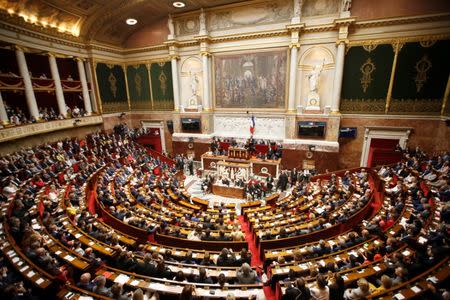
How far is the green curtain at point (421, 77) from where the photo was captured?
1388 cm

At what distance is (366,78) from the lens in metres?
15.8

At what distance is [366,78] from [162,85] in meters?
17.3

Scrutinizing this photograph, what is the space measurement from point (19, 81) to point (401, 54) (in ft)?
81.2

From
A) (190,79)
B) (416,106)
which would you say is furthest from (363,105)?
(190,79)

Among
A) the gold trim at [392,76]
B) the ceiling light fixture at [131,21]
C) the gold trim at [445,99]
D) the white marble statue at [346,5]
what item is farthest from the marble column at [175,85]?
the gold trim at [445,99]

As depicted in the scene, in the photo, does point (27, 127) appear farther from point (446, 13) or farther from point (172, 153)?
point (446, 13)

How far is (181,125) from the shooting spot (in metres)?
21.0

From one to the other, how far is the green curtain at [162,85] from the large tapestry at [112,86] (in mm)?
A: 3239

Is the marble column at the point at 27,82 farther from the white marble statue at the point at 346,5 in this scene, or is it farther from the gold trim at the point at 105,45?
the white marble statue at the point at 346,5

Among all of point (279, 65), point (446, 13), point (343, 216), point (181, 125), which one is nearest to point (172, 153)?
point (181, 125)

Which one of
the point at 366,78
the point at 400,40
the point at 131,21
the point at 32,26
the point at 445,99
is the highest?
the point at 131,21

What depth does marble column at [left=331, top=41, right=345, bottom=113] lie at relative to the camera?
15703 millimetres

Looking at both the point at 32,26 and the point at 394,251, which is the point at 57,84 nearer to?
the point at 32,26

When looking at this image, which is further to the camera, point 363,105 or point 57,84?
point 57,84
